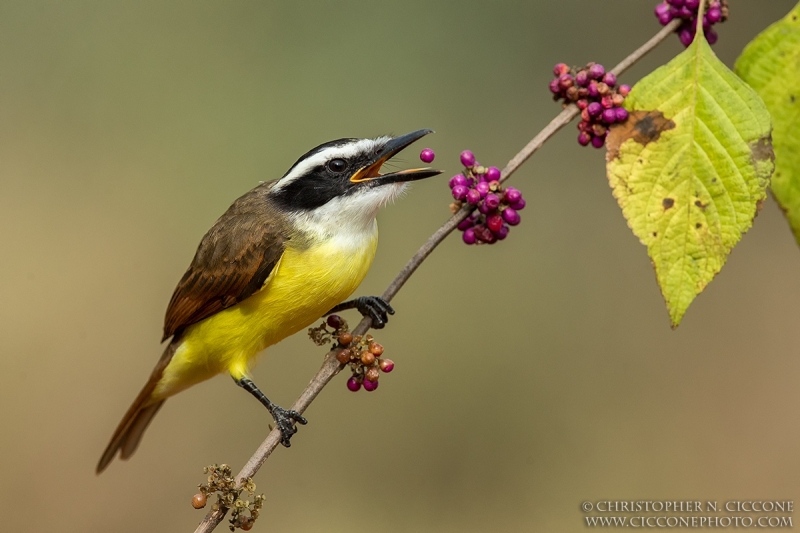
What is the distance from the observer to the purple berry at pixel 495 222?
10.3 feet

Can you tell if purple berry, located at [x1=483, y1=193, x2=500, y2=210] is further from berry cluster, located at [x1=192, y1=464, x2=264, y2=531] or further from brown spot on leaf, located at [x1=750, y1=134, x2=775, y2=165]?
berry cluster, located at [x1=192, y1=464, x2=264, y2=531]

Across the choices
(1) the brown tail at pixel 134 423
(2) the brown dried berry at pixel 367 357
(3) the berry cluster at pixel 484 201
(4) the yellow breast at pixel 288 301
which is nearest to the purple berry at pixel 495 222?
(3) the berry cluster at pixel 484 201

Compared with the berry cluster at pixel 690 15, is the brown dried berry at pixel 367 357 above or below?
below

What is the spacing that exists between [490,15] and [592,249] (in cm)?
285

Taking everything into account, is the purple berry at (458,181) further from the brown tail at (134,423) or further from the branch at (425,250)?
the brown tail at (134,423)

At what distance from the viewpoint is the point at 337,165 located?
3783 mm

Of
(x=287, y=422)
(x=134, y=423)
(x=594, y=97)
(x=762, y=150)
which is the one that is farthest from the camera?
(x=134, y=423)

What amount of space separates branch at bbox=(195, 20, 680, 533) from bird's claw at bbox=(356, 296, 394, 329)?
17.4 inches

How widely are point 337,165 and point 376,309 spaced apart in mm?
680

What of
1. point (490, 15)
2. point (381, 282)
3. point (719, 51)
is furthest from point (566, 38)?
point (381, 282)

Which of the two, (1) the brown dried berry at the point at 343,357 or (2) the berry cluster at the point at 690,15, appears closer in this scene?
(2) the berry cluster at the point at 690,15

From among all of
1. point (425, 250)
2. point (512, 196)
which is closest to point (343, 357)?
point (425, 250)

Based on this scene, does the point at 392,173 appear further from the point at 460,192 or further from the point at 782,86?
the point at 782,86

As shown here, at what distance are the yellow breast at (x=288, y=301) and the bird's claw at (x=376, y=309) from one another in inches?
3.6
